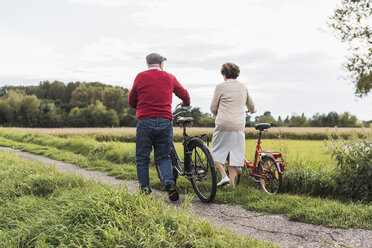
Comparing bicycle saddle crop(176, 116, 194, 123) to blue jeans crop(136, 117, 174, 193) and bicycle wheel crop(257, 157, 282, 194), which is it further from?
bicycle wheel crop(257, 157, 282, 194)

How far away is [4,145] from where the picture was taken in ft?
59.3

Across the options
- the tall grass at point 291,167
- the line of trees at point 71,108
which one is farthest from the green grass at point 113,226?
the line of trees at point 71,108

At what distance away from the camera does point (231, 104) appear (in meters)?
6.07

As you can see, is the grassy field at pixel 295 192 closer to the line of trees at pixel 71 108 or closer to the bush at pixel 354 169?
the bush at pixel 354 169

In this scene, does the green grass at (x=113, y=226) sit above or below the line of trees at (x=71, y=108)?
below

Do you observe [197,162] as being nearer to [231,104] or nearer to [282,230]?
[231,104]

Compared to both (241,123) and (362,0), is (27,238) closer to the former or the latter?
(241,123)

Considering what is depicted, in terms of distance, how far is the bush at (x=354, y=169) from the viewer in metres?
5.71

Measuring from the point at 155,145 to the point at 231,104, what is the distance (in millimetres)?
1583

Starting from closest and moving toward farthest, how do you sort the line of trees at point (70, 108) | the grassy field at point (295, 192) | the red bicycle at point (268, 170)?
1. the grassy field at point (295, 192)
2. the red bicycle at point (268, 170)
3. the line of trees at point (70, 108)

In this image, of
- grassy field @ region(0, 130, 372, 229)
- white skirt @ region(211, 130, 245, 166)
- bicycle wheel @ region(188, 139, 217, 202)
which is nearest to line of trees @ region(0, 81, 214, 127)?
grassy field @ region(0, 130, 372, 229)

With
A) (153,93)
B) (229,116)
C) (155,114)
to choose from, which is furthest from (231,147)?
(153,93)

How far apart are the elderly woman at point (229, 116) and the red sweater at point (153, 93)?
1150mm

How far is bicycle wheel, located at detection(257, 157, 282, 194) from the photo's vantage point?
5.97 m
